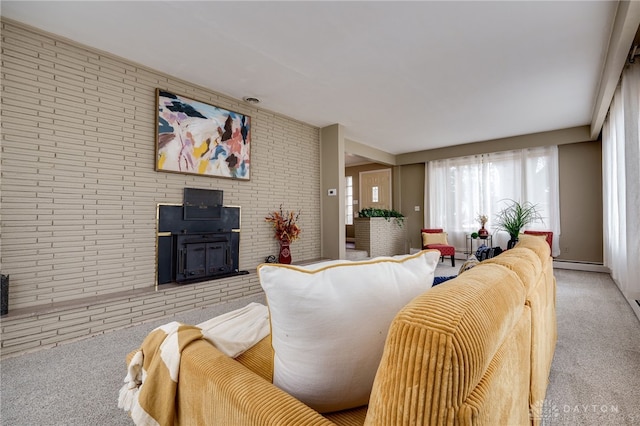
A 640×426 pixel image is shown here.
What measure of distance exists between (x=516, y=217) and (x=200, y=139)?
5873 mm

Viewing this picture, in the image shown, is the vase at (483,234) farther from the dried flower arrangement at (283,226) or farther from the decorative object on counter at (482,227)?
the dried flower arrangement at (283,226)

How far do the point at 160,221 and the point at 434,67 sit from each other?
134 inches

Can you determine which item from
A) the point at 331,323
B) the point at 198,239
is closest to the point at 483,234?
the point at 198,239

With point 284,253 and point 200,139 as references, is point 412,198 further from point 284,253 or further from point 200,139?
point 200,139

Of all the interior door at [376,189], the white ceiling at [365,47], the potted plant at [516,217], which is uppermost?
the white ceiling at [365,47]

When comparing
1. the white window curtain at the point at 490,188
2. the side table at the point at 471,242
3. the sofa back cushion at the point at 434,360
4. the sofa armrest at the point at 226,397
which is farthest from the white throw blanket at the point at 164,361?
the white window curtain at the point at 490,188

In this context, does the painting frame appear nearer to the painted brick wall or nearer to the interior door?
the painted brick wall

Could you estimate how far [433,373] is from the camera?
445 millimetres

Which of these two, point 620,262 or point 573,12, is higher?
point 573,12

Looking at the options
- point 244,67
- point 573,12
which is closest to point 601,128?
point 573,12

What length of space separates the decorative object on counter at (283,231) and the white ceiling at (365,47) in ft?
5.31

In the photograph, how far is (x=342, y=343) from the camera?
2.40 feet

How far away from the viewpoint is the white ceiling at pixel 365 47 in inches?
89.5

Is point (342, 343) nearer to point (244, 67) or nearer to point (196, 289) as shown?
point (196, 289)
